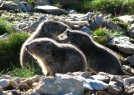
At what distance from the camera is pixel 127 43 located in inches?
550

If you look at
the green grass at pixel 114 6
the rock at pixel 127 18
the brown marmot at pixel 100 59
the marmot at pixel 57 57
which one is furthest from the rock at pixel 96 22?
the marmot at pixel 57 57

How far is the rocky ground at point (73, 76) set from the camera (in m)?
7.19

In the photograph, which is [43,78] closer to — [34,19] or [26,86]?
[26,86]

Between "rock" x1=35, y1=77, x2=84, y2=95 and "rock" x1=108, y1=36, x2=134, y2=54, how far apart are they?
6.44 m

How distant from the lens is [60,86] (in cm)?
717

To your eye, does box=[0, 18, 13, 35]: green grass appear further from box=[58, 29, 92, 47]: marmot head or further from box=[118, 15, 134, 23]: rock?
box=[118, 15, 134, 23]: rock

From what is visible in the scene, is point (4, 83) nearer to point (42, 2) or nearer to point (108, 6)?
point (42, 2)

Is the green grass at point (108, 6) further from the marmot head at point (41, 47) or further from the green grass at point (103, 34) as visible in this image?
the marmot head at point (41, 47)

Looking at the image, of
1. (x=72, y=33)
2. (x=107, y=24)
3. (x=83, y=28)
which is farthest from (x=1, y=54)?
(x=107, y=24)

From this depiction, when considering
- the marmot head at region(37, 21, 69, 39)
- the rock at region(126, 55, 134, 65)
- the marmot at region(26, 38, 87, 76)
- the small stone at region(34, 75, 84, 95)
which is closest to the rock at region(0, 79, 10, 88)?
the small stone at region(34, 75, 84, 95)

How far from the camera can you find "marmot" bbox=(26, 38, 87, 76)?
1013 centimetres

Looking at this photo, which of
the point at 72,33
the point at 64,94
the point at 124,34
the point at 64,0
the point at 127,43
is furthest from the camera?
the point at 64,0

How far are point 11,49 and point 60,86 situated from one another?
5670 mm

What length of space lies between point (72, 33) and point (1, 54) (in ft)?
6.38
